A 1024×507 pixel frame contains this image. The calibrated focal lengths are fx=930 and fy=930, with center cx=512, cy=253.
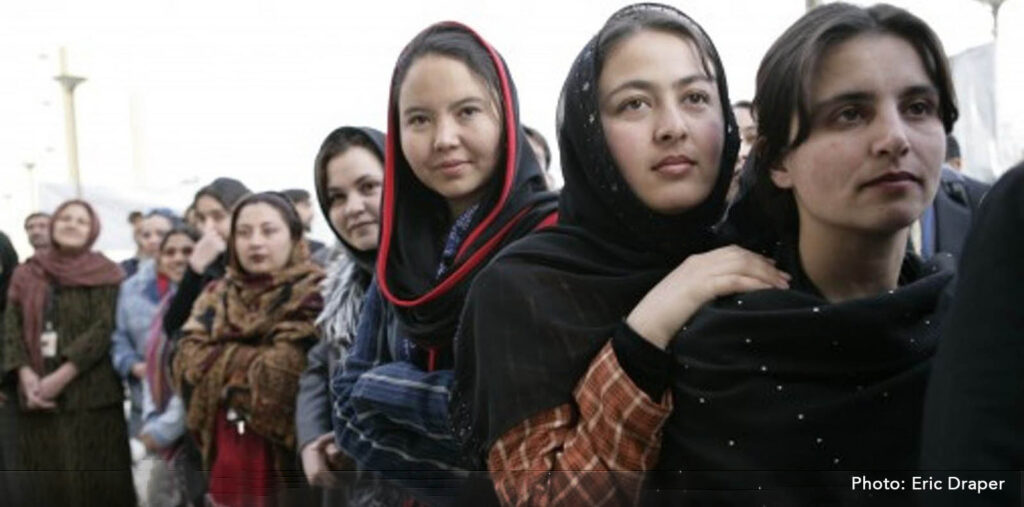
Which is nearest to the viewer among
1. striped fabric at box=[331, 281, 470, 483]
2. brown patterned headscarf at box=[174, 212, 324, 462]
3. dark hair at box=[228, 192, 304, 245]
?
striped fabric at box=[331, 281, 470, 483]

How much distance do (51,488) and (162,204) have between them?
724 cm

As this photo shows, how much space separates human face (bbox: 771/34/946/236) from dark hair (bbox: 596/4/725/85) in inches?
11.1

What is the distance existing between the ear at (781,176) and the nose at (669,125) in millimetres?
139

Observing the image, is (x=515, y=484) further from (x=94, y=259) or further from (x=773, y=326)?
(x=94, y=259)

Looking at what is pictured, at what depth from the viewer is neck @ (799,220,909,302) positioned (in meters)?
1.16

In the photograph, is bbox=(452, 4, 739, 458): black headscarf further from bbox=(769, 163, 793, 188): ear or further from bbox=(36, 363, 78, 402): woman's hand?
bbox=(36, 363, 78, 402): woman's hand

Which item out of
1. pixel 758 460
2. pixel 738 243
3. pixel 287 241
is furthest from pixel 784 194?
pixel 287 241

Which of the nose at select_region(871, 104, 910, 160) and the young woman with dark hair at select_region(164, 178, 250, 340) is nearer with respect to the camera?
the nose at select_region(871, 104, 910, 160)

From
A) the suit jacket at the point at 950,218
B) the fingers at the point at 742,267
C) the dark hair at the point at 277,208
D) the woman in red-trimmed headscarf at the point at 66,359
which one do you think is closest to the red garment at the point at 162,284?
the woman in red-trimmed headscarf at the point at 66,359

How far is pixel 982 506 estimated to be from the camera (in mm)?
829

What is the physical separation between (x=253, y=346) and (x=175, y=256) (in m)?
2.00

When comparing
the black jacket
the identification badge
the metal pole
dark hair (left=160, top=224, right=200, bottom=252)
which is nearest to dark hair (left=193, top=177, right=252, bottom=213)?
dark hair (left=160, top=224, right=200, bottom=252)

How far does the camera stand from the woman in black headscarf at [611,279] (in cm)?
118

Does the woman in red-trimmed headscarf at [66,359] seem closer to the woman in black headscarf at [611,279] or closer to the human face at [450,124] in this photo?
the human face at [450,124]
